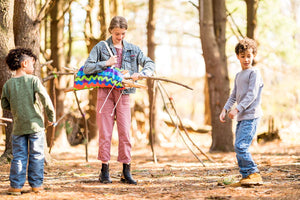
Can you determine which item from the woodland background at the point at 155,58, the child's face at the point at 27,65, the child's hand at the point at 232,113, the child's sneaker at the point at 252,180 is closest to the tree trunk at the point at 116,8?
the woodland background at the point at 155,58

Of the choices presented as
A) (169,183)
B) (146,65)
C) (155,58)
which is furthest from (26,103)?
(155,58)

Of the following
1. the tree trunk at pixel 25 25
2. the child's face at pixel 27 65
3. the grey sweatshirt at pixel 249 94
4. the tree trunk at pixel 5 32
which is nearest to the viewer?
the child's face at pixel 27 65

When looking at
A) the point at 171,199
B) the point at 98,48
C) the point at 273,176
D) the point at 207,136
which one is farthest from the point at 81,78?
the point at 207,136

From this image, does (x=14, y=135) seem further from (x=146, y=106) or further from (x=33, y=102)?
(x=146, y=106)

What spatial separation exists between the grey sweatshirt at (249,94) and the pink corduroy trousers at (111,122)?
4.25ft

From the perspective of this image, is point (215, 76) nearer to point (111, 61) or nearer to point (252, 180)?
point (111, 61)

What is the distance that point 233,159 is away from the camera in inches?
291

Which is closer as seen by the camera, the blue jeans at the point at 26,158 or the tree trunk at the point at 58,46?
the blue jeans at the point at 26,158

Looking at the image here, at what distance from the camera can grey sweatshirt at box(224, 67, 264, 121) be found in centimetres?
422

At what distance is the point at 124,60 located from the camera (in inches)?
187

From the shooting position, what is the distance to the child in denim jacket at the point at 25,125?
3.96 meters

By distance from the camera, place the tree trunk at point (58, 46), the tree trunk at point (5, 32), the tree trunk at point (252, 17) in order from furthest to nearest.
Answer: the tree trunk at point (58, 46), the tree trunk at point (252, 17), the tree trunk at point (5, 32)

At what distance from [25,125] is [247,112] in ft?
7.50

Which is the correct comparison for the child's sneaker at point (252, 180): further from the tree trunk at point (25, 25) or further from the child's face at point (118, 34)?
the tree trunk at point (25, 25)
